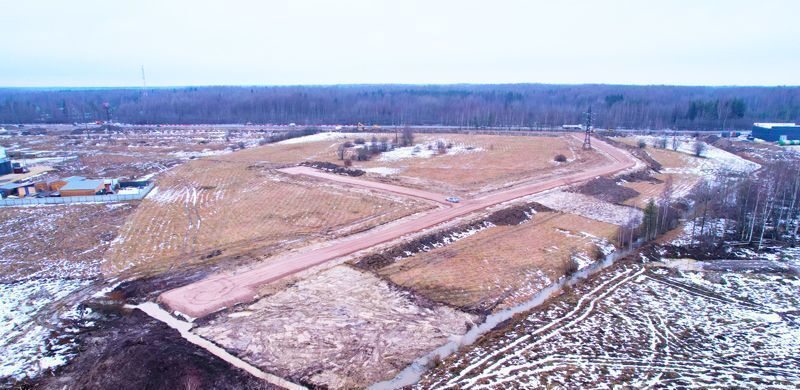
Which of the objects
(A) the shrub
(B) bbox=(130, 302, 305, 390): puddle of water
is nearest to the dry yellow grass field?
(A) the shrub

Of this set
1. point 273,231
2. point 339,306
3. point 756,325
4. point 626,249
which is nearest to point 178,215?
point 273,231

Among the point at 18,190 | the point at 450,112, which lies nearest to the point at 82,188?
the point at 18,190

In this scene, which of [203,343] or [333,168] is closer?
[203,343]

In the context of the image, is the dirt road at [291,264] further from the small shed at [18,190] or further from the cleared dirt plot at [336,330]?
the small shed at [18,190]

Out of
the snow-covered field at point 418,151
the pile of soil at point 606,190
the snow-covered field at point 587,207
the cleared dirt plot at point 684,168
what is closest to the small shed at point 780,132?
the cleared dirt plot at point 684,168

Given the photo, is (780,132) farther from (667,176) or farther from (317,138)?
(317,138)

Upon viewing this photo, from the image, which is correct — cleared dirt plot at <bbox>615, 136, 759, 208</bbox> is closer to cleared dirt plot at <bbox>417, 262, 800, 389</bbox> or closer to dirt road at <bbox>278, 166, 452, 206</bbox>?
cleared dirt plot at <bbox>417, 262, 800, 389</bbox>
